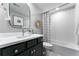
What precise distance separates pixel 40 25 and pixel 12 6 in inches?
30.4

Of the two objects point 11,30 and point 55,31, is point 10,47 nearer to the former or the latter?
point 11,30

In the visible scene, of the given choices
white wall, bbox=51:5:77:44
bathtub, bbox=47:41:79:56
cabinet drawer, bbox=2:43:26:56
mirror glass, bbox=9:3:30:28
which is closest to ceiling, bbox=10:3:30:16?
mirror glass, bbox=9:3:30:28

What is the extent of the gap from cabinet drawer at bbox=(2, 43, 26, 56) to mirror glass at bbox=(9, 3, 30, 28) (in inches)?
22.9

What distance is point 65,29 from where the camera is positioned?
1.66 metres

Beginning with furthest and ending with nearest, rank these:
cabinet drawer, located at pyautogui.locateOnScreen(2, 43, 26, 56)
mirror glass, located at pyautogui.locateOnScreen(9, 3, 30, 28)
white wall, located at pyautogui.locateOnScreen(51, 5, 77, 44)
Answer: white wall, located at pyautogui.locateOnScreen(51, 5, 77, 44) < mirror glass, located at pyautogui.locateOnScreen(9, 3, 30, 28) < cabinet drawer, located at pyautogui.locateOnScreen(2, 43, 26, 56)

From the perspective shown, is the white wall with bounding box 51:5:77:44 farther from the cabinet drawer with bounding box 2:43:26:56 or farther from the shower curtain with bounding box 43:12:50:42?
the cabinet drawer with bounding box 2:43:26:56

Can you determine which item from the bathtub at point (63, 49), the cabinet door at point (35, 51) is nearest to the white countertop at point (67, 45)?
the bathtub at point (63, 49)

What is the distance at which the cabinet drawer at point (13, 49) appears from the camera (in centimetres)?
60

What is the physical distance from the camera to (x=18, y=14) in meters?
1.35

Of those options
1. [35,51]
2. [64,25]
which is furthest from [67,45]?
[35,51]

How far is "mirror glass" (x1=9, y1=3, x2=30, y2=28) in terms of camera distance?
1.22 m

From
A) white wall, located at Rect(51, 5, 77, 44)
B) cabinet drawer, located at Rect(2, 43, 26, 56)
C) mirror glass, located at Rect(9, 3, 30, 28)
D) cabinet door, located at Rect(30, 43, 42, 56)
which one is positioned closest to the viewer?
cabinet drawer, located at Rect(2, 43, 26, 56)

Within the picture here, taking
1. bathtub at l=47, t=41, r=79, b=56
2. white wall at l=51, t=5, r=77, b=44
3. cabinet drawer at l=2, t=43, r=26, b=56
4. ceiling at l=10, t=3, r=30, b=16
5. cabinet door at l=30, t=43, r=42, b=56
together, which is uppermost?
ceiling at l=10, t=3, r=30, b=16

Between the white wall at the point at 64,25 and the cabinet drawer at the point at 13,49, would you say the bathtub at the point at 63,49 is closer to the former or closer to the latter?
the white wall at the point at 64,25
